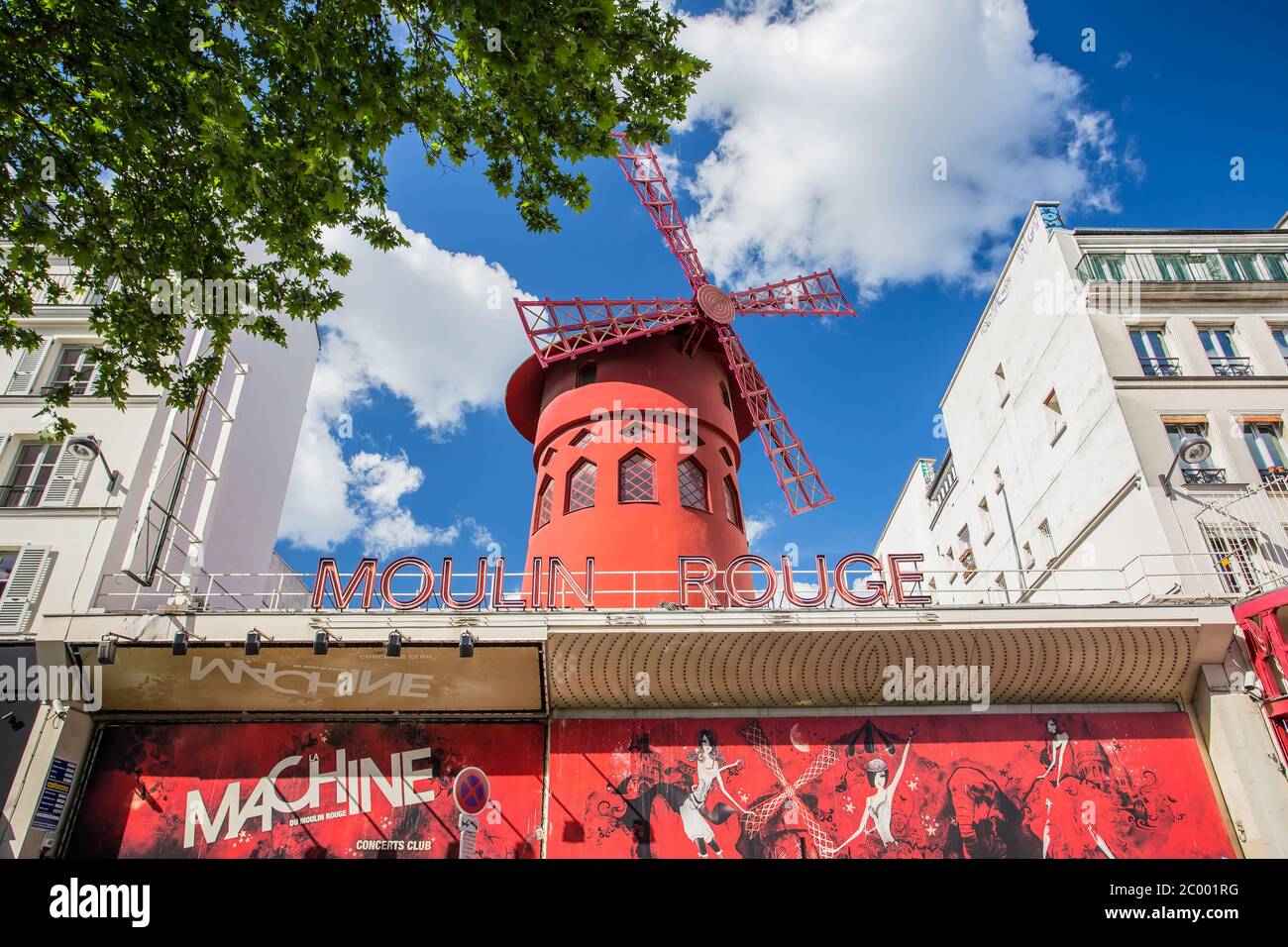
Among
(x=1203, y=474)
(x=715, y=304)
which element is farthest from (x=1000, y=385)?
(x=715, y=304)

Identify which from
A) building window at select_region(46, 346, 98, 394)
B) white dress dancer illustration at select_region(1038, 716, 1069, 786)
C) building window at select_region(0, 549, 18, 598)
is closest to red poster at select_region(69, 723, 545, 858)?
building window at select_region(0, 549, 18, 598)

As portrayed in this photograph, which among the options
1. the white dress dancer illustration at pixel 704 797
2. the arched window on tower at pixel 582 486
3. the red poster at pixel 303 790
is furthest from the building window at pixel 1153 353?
the red poster at pixel 303 790

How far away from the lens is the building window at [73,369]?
13219mm

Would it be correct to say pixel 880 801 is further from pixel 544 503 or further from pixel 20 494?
pixel 20 494

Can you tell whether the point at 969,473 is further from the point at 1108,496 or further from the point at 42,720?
the point at 42,720

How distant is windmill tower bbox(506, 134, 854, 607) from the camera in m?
12.8

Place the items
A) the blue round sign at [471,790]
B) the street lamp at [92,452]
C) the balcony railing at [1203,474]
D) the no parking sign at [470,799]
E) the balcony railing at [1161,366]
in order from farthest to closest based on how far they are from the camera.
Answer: the balcony railing at [1161,366]
the balcony railing at [1203,474]
the street lamp at [92,452]
the blue round sign at [471,790]
the no parking sign at [470,799]

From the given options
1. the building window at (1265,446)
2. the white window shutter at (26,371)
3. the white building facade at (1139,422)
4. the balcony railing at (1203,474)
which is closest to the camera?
the white building facade at (1139,422)

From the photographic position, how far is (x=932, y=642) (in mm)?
10398

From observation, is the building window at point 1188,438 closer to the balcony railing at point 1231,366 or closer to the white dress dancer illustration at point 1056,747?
the balcony railing at point 1231,366

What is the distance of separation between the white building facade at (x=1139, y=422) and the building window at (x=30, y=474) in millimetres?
13096

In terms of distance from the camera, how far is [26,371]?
43.7ft

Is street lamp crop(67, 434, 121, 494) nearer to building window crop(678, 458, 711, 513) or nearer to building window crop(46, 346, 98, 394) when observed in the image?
building window crop(46, 346, 98, 394)
